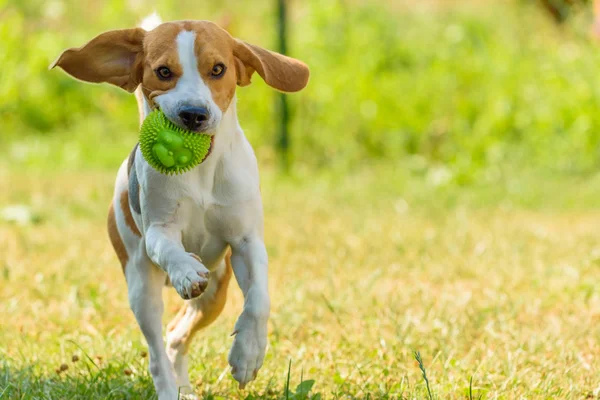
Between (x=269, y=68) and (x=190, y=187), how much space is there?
469mm

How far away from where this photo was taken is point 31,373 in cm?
342

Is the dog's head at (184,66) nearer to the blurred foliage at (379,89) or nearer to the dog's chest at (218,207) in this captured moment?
the dog's chest at (218,207)

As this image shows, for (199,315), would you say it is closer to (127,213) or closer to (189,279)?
(127,213)

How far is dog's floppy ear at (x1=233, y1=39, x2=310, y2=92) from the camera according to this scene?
316cm

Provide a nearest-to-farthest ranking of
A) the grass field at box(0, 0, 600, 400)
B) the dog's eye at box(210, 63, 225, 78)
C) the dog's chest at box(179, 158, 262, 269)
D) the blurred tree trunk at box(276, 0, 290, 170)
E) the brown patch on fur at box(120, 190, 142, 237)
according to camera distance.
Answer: the dog's eye at box(210, 63, 225, 78) < the dog's chest at box(179, 158, 262, 269) < the brown patch on fur at box(120, 190, 142, 237) < the grass field at box(0, 0, 600, 400) < the blurred tree trunk at box(276, 0, 290, 170)

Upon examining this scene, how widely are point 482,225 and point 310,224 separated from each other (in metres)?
1.07

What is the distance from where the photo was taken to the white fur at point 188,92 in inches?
112

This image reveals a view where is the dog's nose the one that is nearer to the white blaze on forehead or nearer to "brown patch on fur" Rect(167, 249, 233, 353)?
the white blaze on forehead

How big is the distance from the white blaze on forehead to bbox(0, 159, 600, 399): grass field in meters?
0.93

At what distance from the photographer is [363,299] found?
4.55 meters

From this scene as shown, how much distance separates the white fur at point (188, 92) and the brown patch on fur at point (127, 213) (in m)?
0.51

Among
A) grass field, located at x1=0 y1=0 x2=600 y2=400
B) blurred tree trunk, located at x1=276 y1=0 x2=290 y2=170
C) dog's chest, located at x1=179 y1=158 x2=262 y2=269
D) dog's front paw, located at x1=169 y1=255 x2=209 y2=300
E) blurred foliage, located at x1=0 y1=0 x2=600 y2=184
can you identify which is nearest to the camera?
dog's front paw, located at x1=169 y1=255 x2=209 y2=300

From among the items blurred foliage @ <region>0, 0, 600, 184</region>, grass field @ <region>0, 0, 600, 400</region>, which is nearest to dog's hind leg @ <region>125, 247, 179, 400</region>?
grass field @ <region>0, 0, 600, 400</region>

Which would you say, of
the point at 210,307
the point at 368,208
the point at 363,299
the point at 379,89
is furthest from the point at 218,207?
the point at 379,89
